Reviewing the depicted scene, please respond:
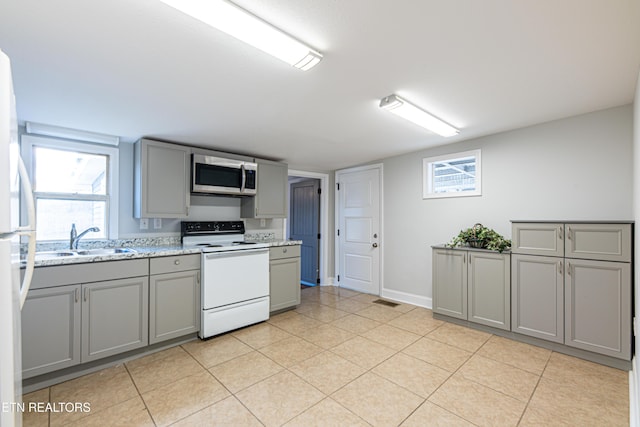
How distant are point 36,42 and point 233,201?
2.82 metres

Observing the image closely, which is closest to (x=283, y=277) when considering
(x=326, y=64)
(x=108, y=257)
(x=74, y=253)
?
(x=108, y=257)

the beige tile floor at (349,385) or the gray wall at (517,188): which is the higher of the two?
the gray wall at (517,188)

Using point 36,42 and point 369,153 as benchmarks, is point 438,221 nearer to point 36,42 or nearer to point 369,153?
point 369,153

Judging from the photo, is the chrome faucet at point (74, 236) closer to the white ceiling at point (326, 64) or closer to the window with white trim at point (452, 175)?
the white ceiling at point (326, 64)

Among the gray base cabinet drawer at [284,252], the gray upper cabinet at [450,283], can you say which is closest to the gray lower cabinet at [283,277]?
the gray base cabinet drawer at [284,252]

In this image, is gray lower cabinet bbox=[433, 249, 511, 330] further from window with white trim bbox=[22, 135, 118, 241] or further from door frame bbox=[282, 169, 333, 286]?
window with white trim bbox=[22, 135, 118, 241]

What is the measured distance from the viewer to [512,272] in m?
3.00

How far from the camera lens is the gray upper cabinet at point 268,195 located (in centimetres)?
414

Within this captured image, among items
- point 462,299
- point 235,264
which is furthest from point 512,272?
point 235,264

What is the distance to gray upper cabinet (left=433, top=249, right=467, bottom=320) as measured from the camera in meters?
3.39

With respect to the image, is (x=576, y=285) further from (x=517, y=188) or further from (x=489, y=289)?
(x=517, y=188)

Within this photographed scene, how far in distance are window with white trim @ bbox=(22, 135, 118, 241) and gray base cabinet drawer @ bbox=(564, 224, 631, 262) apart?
4.71 meters

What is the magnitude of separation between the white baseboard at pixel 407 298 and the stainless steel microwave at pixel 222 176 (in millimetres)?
2653

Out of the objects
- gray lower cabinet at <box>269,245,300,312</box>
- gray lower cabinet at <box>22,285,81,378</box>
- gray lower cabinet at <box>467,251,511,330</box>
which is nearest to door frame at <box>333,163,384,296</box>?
gray lower cabinet at <box>269,245,300,312</box>
